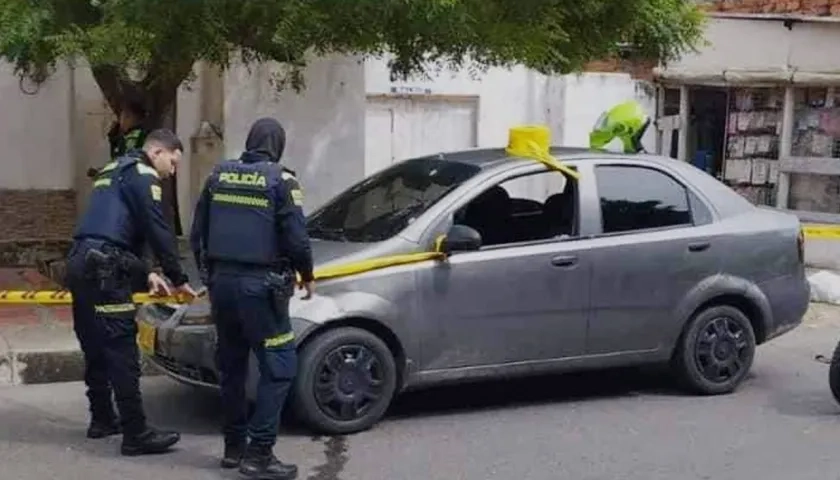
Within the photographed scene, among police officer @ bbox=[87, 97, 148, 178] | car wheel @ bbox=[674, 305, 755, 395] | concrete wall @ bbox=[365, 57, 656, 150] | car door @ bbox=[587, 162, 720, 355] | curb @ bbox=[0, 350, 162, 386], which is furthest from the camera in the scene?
concrete wall @ bbox=[365, 57, 656, 150]

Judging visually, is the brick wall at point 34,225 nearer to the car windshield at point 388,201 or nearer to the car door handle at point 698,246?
the car windshield at point 388,201

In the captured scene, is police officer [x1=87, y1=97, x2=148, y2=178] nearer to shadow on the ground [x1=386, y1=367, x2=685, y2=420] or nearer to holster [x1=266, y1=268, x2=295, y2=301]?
shadow on the ground [x1=386, y1=367, x2=685, y2=420]

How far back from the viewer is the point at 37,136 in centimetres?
1245

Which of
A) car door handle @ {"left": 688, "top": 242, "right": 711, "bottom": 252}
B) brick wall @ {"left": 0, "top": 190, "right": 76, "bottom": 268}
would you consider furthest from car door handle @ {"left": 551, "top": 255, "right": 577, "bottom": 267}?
brick wall @ {"left": 0, "top": 190, "right": 76, "bottom": 268}

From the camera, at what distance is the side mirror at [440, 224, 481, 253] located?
7133 millimetres

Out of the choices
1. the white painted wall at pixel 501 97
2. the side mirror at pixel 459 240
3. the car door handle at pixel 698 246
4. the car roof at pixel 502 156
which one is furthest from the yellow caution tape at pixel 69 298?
the white painted wall at pixel 501 97

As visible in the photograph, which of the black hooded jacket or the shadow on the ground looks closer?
the black hooded jacket

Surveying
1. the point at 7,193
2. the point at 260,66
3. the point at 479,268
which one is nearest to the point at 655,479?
the point at 479,268

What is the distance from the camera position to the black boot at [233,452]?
6.42 m

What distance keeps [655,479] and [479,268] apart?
1542mm

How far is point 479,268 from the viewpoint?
7242 millimetres

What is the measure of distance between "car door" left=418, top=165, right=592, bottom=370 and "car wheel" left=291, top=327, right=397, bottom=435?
28cm

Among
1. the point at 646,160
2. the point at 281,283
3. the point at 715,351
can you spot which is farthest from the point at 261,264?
the point at 715,351

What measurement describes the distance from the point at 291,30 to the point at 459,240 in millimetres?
1923
